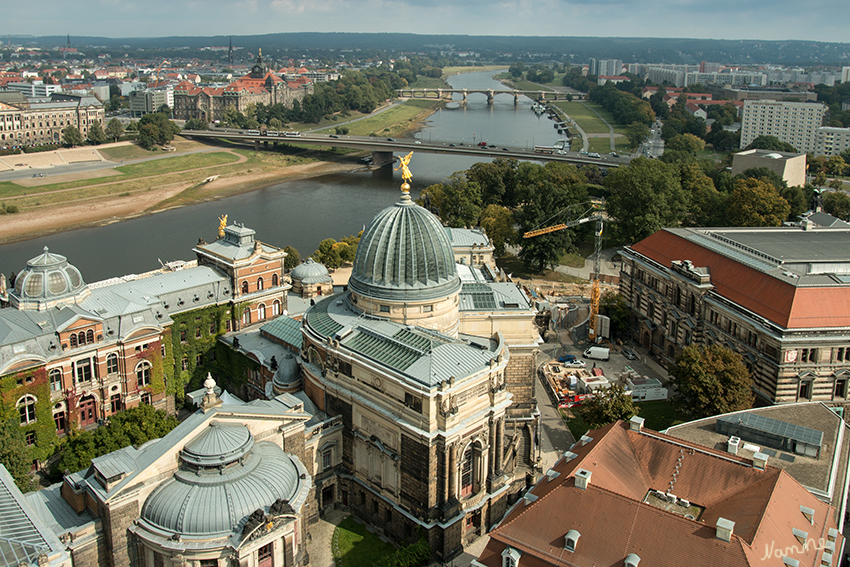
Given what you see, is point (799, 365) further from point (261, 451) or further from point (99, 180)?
point (99, 180)

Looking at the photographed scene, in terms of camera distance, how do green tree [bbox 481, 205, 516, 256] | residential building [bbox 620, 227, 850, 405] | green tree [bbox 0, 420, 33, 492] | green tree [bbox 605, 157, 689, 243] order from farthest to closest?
green tree [bbox 481, 205, 516, 256] < green tree [bbox 605, 157, 689, 243] < residential building [bbox 620, 227, 850, 405] < green tree [bbox 0, 420, 33, 492]

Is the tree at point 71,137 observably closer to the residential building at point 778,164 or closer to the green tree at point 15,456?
the green tree at point 15,456

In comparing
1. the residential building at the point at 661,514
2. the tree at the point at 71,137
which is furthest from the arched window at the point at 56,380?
the tree at the point at 71,137

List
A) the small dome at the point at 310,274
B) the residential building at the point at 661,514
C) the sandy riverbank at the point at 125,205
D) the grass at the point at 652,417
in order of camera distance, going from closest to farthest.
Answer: the residential building at the point at 661,514
the grass at the point at 652,417
the small dome at the point at 310,274
the sandy riverbank at the point at 125,205

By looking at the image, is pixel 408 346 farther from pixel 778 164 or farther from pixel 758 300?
pixel 778 164

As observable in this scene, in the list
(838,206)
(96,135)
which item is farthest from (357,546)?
(96,135)

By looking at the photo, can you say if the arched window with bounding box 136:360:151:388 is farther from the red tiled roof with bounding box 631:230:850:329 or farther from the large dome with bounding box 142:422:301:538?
the red tiled roof with bounding box 631:230:850:329

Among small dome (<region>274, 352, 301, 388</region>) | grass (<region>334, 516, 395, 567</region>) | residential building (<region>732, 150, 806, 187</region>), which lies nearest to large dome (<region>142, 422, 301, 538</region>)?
grass (<region>334, 516, 395, 567</region>)
